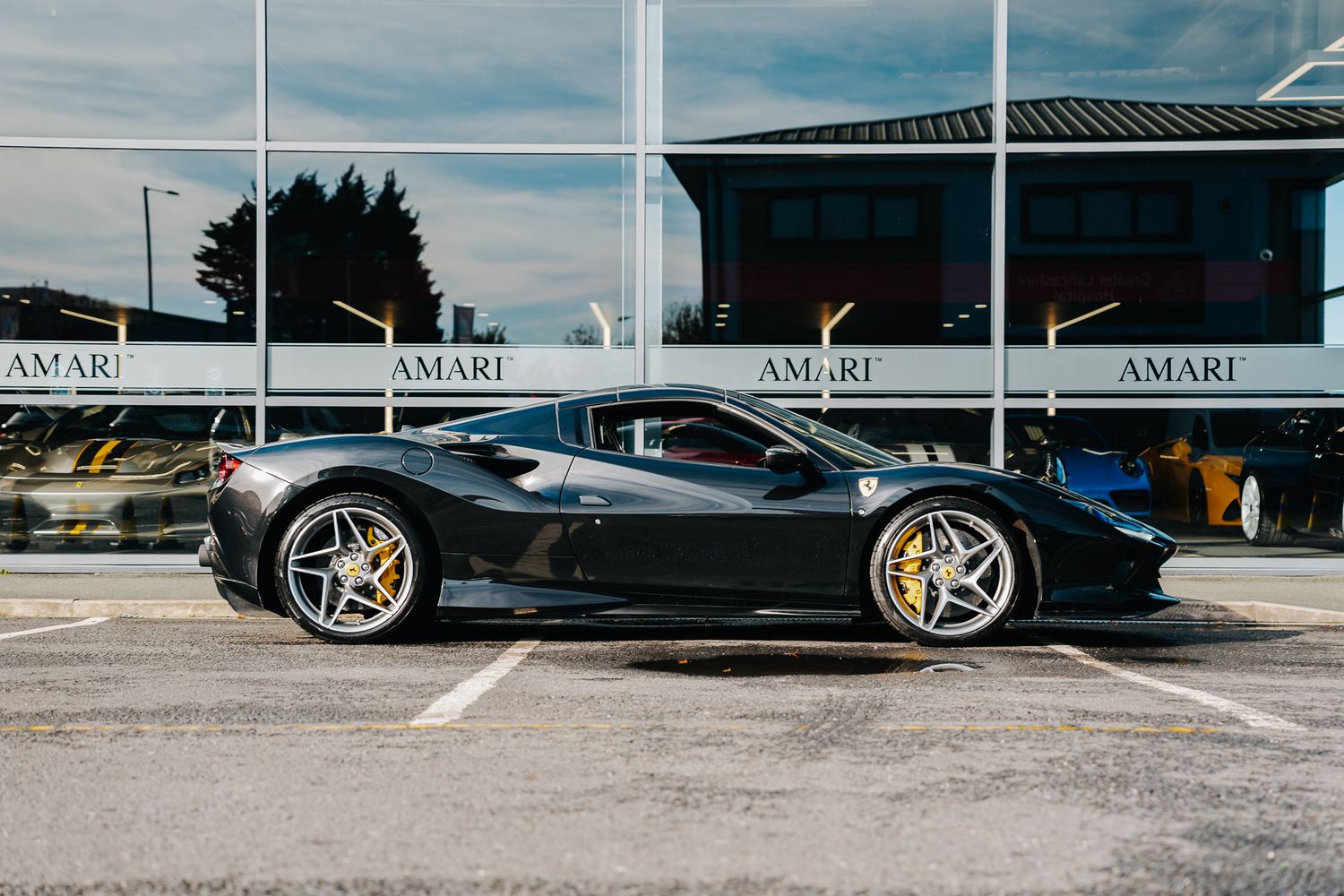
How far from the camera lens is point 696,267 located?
34.1ft

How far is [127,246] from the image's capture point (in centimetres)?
1026

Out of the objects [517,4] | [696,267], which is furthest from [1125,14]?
[517,4]

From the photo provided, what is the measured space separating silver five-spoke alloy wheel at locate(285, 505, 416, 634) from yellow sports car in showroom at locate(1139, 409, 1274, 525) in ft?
20.9

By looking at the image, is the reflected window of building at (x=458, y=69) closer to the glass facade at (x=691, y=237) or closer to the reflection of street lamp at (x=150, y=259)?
the glass facade at (x=691, y=237)

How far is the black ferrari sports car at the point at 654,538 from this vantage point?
613 cm

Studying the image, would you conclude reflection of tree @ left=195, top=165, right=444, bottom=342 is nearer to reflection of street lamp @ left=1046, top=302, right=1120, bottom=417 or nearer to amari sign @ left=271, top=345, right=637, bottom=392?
amari sign @ left=271, top=345, right=637, bottom=392

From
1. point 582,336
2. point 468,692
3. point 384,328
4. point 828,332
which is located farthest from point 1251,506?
point 468,692

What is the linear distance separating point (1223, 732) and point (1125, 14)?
796 cm

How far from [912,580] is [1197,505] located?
4.96 meters

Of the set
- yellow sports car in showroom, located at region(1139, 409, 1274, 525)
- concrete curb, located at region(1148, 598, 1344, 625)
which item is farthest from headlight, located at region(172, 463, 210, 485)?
yellow sports car in showroom, located at region(1139, 409, 1274, 525)

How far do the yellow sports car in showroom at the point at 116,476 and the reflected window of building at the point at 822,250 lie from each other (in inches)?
149

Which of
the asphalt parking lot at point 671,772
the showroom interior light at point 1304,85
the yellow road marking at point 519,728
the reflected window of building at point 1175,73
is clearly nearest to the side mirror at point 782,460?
the asphalt parking lot at point 671,772

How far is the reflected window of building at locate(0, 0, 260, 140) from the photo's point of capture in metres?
10.4

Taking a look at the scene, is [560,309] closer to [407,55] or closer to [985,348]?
[407,55]
